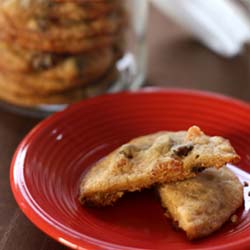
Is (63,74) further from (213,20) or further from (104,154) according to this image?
(213,20)

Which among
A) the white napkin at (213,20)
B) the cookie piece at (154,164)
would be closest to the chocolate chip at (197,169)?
the cookie piece at (154,164)

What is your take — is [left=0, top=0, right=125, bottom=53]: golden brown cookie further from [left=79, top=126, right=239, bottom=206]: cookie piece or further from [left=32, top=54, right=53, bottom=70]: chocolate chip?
[left=79, top=126, right=239, bottom=206]: cookie piece

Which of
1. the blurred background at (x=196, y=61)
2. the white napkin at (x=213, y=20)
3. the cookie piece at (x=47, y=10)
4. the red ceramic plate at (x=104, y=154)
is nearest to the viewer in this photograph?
the red ceramic plate at (x=104, y=154)

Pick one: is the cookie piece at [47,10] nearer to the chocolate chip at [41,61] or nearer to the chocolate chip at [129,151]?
the chocolate chip at [41,61]

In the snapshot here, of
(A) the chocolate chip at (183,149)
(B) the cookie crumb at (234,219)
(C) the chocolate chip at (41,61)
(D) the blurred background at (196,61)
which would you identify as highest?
(A) the chocolate chip at (183,149)

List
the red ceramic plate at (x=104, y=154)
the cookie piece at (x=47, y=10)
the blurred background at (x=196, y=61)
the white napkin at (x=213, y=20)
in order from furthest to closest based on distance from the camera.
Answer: the white napkin at (x=213, y=20) → the blurred background at (x=196, y=61) → the cookie piece at (x=47, y=10) → the red ceramic plate at (x=104, y=154)

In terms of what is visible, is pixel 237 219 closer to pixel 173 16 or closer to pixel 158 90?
pixel 158 90
